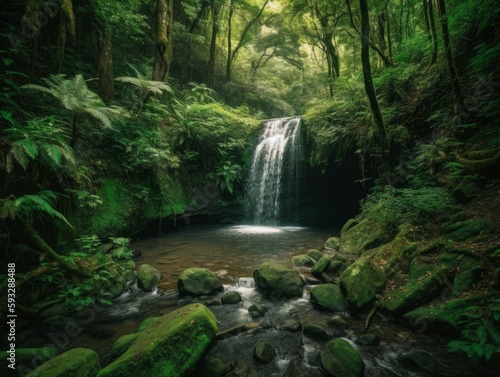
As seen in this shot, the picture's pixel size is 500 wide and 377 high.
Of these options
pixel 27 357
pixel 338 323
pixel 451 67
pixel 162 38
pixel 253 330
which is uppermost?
pixel 162 38

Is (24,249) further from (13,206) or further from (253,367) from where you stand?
(253,367)

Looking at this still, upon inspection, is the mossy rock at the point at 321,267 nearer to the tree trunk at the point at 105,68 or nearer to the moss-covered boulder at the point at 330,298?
the moss-covered boulder at the point at 330,298

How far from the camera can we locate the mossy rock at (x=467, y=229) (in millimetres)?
3740

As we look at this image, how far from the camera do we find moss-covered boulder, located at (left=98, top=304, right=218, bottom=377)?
7.69 feet

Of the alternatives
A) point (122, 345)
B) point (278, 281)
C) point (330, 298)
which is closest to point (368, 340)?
point (330, 298)

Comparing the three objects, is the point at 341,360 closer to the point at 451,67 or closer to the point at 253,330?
the point at 253,330

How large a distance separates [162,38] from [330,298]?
10000 millimetres

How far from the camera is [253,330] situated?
3.57 meters

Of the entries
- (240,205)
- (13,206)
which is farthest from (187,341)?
(240,205)

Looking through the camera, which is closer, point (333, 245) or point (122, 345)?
point (122, 345)

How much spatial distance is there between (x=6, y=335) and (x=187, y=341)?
2769 mm

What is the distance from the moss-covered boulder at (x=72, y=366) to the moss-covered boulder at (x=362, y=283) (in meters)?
3.54

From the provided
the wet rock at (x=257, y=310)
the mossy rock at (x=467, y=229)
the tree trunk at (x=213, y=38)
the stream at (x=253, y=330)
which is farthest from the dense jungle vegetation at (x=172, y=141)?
the tree trunk at (x=213, y=38)

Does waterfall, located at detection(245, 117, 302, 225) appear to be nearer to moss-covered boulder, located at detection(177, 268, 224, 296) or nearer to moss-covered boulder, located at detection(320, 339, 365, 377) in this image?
moss-covered boulder, located at detection(177, 268, 224, 296)
